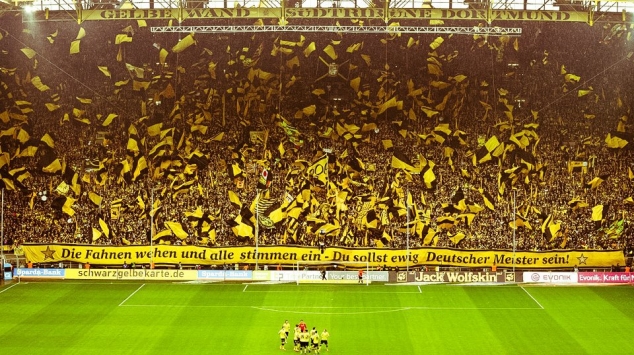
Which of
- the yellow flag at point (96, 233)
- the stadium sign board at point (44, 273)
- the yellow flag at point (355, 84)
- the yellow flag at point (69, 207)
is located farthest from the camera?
the yellow flag at point (355, 84)

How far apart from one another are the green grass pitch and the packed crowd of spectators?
7434 millimetres

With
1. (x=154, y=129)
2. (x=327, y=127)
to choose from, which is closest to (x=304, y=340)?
(x=327, y=127)

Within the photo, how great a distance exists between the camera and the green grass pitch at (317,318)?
31.8 m

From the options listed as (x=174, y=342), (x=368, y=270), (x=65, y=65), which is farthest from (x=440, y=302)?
(x=65, y=65)

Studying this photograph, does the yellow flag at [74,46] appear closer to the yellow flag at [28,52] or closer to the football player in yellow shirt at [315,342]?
the yellow flag at [28,52]

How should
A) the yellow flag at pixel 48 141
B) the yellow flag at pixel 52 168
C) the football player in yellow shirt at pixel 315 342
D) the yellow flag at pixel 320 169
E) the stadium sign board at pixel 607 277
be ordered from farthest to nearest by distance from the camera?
the yellow flag at pixel 48 141 → the yellow flag at pixel 52 168 → the yellow flag at pixel 320 169 → the stadium sign board at pixel 607 277 → the football player in yellow shirt at pixel 315 342

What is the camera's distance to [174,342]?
32.3m

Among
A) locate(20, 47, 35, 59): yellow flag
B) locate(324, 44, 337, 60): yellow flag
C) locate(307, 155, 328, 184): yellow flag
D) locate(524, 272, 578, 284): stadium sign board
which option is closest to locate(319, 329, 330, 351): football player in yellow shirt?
locate(524, 272, 578, 284): stadium sign board

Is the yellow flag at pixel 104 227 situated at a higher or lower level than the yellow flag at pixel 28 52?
lower

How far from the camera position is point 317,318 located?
1422 inches

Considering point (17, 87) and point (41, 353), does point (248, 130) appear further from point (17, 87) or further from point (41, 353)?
point (41, 353)

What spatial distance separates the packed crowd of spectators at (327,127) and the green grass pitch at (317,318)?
7.43m

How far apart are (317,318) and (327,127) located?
17981 mm

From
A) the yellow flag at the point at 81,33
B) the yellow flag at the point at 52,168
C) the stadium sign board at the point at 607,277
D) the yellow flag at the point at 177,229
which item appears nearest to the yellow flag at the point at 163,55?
the yellow flag at the point at 81,33
